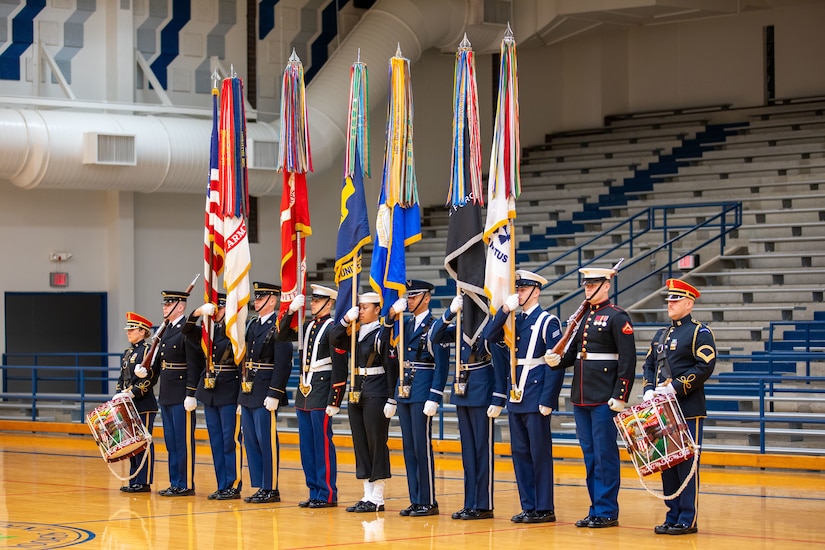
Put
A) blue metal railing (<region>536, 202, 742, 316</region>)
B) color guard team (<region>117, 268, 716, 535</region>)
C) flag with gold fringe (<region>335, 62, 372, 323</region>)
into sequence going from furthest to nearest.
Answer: blue metal railing (<region>536, 202, 742, 316</region>), flag with gold fringe (<region>335, 62, 372, 323</region>), color guard team (<region>117, 268, 716, 535</region>)

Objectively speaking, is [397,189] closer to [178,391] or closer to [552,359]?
[552,359]

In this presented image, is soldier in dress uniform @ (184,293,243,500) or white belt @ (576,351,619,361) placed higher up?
white belt @ (576,351,619,361)

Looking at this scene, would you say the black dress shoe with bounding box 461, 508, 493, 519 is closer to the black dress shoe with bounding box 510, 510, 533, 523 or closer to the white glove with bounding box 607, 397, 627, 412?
the black dress shoe with bounding box 510, 510, 533, 523

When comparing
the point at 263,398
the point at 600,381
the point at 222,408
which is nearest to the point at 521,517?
the point at 600,381

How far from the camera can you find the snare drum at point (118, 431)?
38.7ft

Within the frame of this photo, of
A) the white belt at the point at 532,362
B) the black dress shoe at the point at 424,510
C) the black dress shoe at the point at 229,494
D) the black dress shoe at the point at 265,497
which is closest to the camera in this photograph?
the white belt at the point at 532,362

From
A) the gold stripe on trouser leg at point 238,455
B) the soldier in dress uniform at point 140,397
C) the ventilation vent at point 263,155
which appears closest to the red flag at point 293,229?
the gold stripe on trouser leg at point 238,455

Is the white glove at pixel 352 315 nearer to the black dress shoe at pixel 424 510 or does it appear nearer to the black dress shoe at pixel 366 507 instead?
the black dress shoe at pixel 366 507

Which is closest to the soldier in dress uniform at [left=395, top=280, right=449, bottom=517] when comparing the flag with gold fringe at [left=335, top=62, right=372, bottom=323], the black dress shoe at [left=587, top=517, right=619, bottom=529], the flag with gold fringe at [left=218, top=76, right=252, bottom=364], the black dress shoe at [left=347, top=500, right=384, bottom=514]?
the black dress shoe at [left=347, top=500, right=384, bottom=514]

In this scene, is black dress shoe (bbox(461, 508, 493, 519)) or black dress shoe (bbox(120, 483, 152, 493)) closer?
black dress shoe (bbox(461, 508, 493, 519))

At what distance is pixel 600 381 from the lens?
31.5ft

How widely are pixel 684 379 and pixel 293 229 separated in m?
4.09

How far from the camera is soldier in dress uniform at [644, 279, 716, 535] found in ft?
30.1

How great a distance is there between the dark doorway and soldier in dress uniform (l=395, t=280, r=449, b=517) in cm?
1012
